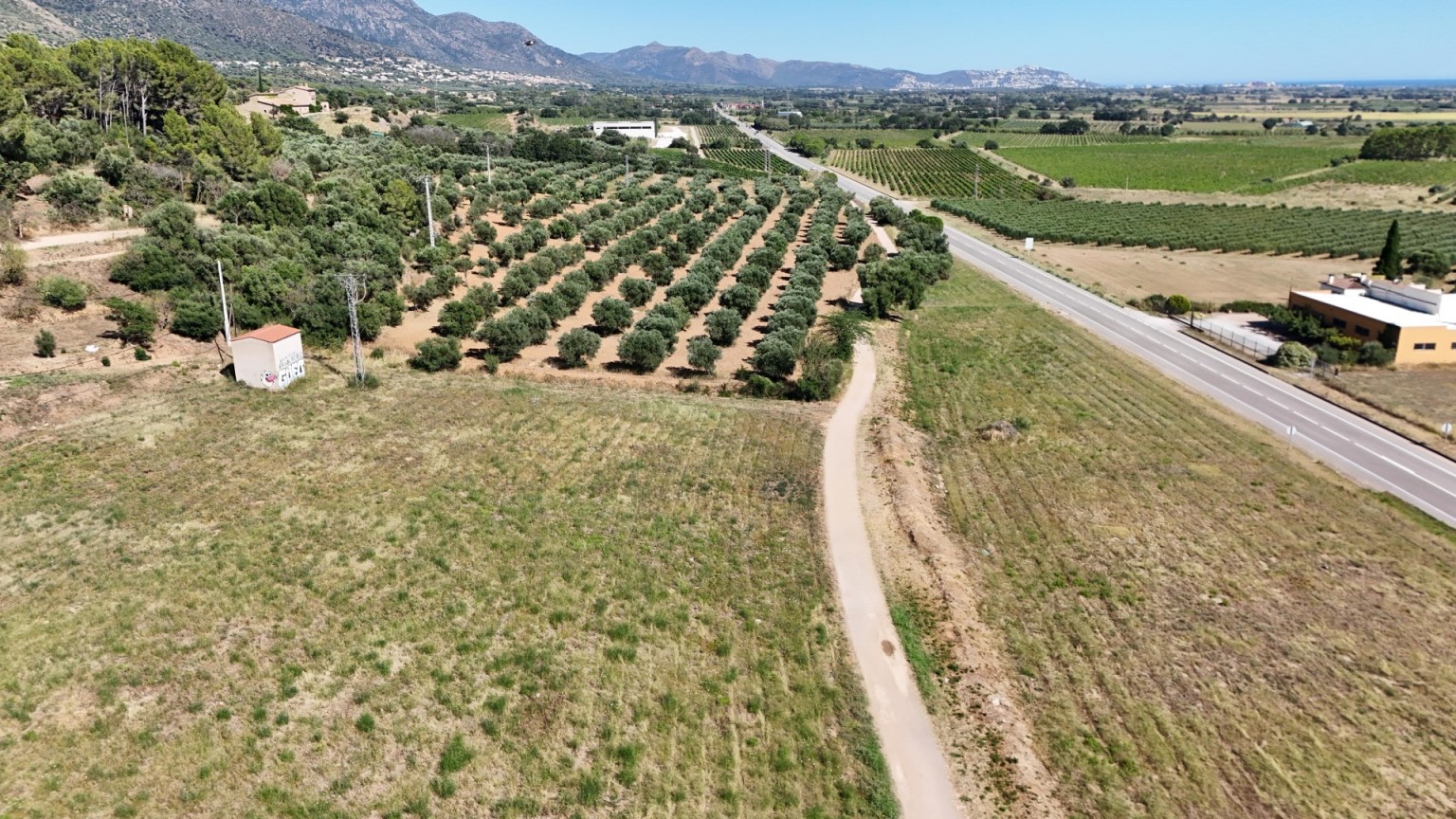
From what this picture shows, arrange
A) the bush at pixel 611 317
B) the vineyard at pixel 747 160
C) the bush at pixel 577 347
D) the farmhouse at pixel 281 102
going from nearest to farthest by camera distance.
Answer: the bush at pixel 577 347, the bush at pixel 611 317, the farmhouse at pixel 281 102, the vineyard at pixel 747 160

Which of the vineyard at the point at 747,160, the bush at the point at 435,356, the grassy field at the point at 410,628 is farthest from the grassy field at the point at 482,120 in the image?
the grassy field at the point at 410,628

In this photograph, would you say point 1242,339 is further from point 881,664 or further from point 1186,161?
point 1186,161

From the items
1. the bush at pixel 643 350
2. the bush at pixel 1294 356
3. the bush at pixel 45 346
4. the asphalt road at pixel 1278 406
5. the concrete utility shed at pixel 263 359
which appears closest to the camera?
the asphalt road at pixel 1278 406

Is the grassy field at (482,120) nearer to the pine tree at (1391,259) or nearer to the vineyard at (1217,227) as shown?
the vineyard at (1217,227)

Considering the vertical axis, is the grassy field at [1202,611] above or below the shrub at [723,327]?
below

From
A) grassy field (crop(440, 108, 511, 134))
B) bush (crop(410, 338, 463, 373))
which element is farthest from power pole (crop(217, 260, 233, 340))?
grassy field (crop(440, 108, 511, 134))

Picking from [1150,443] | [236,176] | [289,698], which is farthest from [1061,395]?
[236,176]

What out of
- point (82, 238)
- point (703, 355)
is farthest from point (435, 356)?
point (82, 238)
